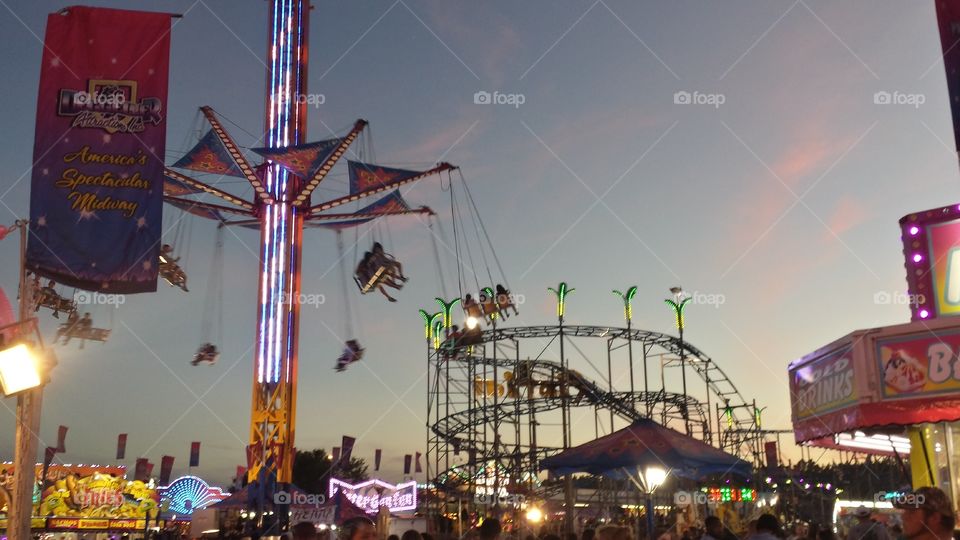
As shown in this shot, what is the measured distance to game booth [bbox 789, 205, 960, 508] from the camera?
1011 centimetres

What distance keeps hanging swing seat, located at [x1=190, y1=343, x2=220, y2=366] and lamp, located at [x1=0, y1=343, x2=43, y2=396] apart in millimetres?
15278

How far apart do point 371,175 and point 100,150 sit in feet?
44.5

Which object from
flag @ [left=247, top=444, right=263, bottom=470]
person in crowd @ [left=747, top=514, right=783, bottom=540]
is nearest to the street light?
person in crowd @ [left=747, top=514, right=783, bottom=540]

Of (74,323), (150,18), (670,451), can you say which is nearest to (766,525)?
(670,451)

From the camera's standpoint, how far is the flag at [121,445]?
53.8 meters

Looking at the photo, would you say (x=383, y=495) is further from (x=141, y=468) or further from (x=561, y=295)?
(x=141, y=468)

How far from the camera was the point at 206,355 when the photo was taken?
22.5 m

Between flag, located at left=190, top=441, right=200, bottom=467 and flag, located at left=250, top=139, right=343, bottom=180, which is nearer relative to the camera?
flag, located at left=250, top=139, right=343, bottom=180

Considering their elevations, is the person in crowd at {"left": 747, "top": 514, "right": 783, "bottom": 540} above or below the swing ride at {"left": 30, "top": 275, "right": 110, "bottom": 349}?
below

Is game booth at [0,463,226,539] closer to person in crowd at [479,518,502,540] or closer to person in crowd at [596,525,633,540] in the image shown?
person in crowd at [596,525,633,540]

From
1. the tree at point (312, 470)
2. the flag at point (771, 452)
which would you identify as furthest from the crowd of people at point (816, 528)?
the tree at point (312, 470)

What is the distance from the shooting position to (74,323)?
18156 millimetres

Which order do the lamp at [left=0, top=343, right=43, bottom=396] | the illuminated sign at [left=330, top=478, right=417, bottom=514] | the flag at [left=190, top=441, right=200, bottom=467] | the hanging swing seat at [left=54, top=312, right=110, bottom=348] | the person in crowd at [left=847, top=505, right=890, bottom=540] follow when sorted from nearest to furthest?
the lamp at [left=0, top=343, right=43, bottom=396] < the person in crowd at [left=847, top=505, right=890, bottom=540] < the hanging swing seat at [left=54, top=312, right=110, bottom=348] < the illuminated sign at [left=330, top=478, right=417, bottom=514] < the flag at [left=190, top=441, right=200, bottom=467]

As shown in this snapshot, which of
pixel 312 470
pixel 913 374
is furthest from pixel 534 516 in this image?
pixel 312 470
